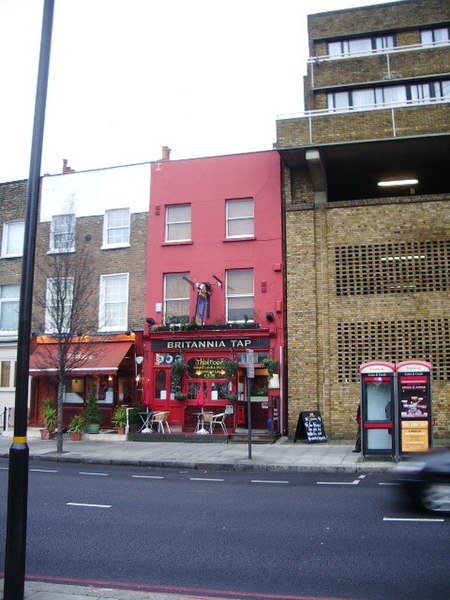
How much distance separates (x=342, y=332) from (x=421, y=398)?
551 centimetres

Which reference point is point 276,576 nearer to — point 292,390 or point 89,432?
point 292,390

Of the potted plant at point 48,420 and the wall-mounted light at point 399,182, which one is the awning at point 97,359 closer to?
the potted plant at point 48,420

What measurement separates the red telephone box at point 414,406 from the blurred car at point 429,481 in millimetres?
6413

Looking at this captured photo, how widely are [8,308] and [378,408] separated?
17.0 metres

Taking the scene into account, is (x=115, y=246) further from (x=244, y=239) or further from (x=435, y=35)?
(x=435, y=35)

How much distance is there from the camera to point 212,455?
52.7 ft

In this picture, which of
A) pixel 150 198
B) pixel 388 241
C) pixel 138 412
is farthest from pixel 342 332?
pixel 150 198

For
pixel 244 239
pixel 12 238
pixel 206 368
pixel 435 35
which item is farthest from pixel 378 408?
pixel 12 238

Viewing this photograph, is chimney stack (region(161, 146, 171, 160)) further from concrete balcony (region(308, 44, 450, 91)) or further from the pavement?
the pavement

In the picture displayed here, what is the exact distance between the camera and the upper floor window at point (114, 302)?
74.5 feet

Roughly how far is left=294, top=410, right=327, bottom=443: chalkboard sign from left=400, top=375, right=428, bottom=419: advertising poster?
4310mm

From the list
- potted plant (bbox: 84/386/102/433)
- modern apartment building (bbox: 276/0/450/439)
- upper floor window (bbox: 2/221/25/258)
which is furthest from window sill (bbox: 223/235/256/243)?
upper floor window (bbox: 2/221/25/258)

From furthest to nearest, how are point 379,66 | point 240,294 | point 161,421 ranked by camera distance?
point 379,66, point 240,294, point 161,421

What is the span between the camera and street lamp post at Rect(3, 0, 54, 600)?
4793mm
